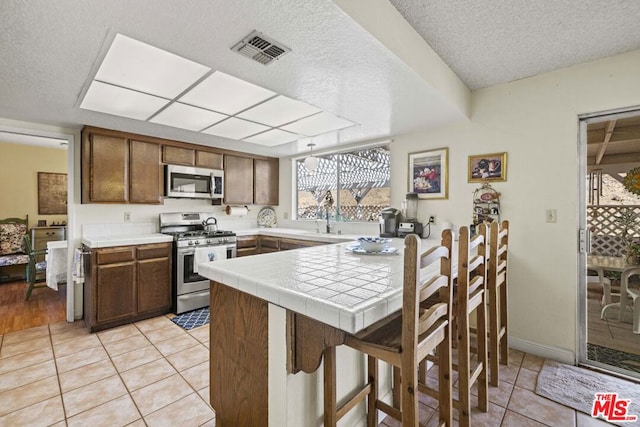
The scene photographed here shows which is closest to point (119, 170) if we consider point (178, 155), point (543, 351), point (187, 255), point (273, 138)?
point (178, 155)

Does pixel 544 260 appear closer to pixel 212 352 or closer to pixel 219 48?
pixel 212 352

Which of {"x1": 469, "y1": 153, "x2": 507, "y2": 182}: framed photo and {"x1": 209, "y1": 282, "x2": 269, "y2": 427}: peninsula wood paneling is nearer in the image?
{"x1": 209, "y1": 282, "x2": 269, "y2": 427}: peninsula wood paneling

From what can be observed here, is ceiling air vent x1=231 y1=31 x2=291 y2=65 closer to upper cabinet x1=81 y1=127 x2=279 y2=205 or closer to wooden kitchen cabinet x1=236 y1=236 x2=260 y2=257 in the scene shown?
upper cabinet x1=81 y1=127 x2=279 y2=205

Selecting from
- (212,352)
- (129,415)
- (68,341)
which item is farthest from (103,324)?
(212,352)

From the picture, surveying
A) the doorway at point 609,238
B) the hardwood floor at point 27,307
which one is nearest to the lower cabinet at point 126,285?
the hardwood floor at point 27,307

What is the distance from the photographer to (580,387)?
2.00 m

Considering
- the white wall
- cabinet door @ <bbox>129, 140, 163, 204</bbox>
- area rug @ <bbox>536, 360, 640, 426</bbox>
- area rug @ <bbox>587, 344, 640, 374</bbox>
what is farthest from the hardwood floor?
area rug @ <bbox>587, 344, 640, 374</bbox>

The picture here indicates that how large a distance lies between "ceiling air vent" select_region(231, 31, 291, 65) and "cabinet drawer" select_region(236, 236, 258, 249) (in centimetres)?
285

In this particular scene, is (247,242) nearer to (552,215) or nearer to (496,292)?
(496,292)

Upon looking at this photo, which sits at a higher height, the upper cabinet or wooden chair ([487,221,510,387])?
the upper cabinet

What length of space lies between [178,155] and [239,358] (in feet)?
10.3

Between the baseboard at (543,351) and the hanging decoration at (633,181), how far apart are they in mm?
1320

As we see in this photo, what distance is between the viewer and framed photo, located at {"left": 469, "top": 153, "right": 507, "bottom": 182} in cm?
265

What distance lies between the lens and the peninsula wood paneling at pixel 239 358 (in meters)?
1.28
